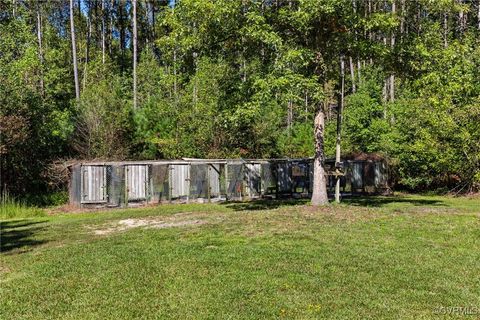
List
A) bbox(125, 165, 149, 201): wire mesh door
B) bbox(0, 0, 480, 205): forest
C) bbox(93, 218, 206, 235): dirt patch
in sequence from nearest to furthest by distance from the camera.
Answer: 1. bbox(93, 218, 206, 235): dirt patch
2. bbox(0, 0, 480, 205): forest
3. bbox(125, 165, 149, 201): wire mesh door

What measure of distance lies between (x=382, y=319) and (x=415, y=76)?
11.0 meters

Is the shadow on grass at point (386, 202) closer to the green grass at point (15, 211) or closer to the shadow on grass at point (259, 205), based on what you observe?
the shadow on grass at point (259, 205)

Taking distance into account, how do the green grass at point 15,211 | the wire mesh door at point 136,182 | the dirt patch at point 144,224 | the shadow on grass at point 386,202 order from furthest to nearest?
the wire mesh door at point 136,182, the green grass at point 15,211, the shadow on grass at point 386,202, the dirt patch at point 144,224

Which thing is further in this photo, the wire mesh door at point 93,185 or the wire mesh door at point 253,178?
the wire mesh door at point 253,178

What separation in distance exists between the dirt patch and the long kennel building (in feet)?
19.2

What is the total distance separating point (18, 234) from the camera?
40.4 feet

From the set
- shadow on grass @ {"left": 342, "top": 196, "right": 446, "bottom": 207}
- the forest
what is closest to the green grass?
the forest

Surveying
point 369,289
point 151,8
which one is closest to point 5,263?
point 369,289

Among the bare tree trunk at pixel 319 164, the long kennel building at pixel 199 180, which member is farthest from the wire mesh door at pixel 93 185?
the bare tree trunk at pixel 319 164

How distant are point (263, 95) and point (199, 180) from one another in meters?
8.47

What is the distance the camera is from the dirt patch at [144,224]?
39.9ft

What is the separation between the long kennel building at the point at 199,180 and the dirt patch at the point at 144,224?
5842mm

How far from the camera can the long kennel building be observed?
1934 cm

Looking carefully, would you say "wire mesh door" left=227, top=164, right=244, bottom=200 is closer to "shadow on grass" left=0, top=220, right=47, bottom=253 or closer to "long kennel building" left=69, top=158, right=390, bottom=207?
"long kennel building" left=69, top=158, right=390, bottom=207
